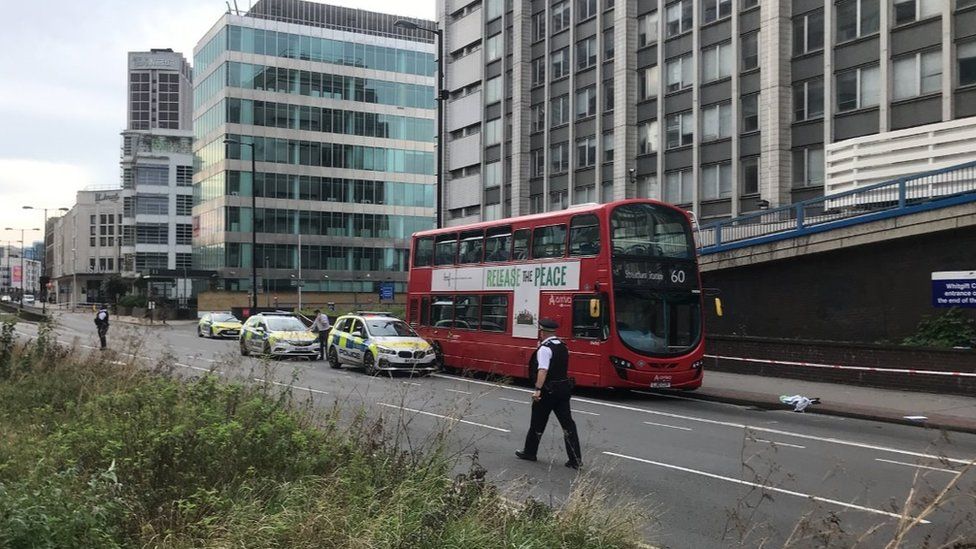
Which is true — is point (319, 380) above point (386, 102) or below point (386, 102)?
below

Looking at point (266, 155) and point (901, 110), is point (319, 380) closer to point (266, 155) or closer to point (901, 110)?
point (901, 110)

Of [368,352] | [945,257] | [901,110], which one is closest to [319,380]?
[368,352]

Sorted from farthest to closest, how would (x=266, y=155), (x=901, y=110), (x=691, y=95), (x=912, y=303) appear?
(x=266, y=155), (x=691, y=95), (x=901, y=110), (x=912, y=303)

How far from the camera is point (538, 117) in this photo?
47.8 m

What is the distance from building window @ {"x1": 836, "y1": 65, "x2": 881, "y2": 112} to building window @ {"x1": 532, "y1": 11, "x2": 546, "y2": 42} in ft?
64.1

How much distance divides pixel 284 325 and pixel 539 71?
79.7ft

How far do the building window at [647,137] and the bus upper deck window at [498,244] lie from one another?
2025 cm

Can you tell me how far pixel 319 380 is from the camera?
19297 millimetres

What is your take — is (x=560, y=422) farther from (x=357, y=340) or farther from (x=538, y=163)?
(x=538, y=163)

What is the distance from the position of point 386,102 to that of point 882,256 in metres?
69.0

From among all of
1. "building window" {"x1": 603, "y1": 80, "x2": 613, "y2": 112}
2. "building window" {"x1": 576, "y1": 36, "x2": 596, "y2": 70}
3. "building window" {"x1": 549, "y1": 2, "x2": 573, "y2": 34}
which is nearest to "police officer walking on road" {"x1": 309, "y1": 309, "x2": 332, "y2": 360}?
"building window" {"x1": 603, "y1": 80, "x2": 613, "y2": 112}

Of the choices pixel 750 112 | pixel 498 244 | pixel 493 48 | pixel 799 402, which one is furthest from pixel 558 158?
pixel 799 402

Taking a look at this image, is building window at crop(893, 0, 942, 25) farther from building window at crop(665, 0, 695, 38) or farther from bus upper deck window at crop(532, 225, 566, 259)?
bus upper deck window at crop(532, 225, 566, 259)

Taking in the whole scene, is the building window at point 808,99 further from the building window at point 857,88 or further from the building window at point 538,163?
the building window at point 538,163
